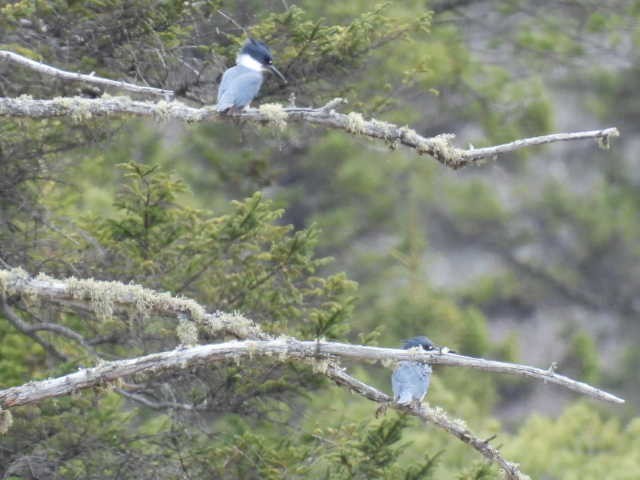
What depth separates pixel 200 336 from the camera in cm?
851

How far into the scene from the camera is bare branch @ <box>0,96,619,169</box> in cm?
690

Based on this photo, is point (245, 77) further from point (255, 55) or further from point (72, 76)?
point (72, 76)

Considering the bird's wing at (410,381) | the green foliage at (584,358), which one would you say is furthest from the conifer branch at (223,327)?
the green foliage at (584,358)

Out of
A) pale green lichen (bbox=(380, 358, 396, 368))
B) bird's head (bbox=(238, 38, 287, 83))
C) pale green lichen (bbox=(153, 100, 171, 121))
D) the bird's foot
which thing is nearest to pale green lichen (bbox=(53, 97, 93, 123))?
pale green lichen (bbox=(153, 100, 171, 121))

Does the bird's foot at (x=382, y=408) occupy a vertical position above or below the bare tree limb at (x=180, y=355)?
below

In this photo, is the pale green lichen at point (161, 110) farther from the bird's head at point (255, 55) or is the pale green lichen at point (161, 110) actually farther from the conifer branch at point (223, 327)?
the bird's head at point (255, 55)

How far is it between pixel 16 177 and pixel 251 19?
1.84m

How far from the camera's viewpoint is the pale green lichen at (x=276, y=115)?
6.99 meters

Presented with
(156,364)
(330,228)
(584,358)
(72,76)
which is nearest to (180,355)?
(156,364)

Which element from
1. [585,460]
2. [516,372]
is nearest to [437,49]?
[585,460]

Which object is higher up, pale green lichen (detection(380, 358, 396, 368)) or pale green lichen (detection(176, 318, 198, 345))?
pale green lichen (detection(380, 358, 396, 368))

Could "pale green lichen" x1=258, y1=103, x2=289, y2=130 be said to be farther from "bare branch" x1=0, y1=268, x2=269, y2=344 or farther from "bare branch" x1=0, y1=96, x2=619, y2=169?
"bare branch" x1=0, y1=268, x2=269, y2=344

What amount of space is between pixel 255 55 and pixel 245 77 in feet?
1.92

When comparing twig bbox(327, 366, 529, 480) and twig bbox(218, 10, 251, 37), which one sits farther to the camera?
twig bbox(218, 10, 251, 37)
